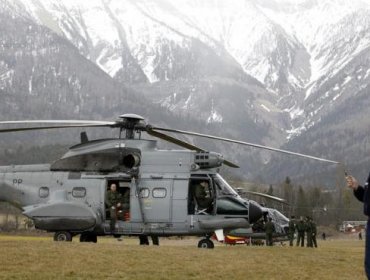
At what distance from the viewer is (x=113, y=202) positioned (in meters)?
28.2

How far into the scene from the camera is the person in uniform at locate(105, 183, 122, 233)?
28.0m

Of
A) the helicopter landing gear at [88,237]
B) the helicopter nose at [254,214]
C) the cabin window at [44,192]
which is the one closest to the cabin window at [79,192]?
the cabin window at [44,192]

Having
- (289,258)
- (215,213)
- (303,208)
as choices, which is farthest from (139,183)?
(303,208)

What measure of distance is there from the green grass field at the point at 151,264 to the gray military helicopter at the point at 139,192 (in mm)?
4325

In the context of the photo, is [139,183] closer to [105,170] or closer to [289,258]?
[105,170]

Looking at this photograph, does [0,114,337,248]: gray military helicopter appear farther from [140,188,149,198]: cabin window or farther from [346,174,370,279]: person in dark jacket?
[346,174,370,279]: person in dark jacket

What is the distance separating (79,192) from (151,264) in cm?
1063

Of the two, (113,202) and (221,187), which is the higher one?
(221,187)

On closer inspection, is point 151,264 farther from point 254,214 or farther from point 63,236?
point 63,236

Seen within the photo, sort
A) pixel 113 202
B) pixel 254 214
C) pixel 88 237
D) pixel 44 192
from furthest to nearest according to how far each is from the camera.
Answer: pixel 88 237 < pixel 44 192 < pixel 113 202 < pixel 254 214

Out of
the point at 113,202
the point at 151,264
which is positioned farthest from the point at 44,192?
the point at 151,264

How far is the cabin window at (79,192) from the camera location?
28.7 m

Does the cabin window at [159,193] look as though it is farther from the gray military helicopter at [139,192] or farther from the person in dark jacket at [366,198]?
the person in dark jacket at [366,198]

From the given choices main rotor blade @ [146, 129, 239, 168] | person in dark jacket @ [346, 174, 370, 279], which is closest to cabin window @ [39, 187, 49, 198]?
main rotor blade @ [146, 129, 239, 168]
